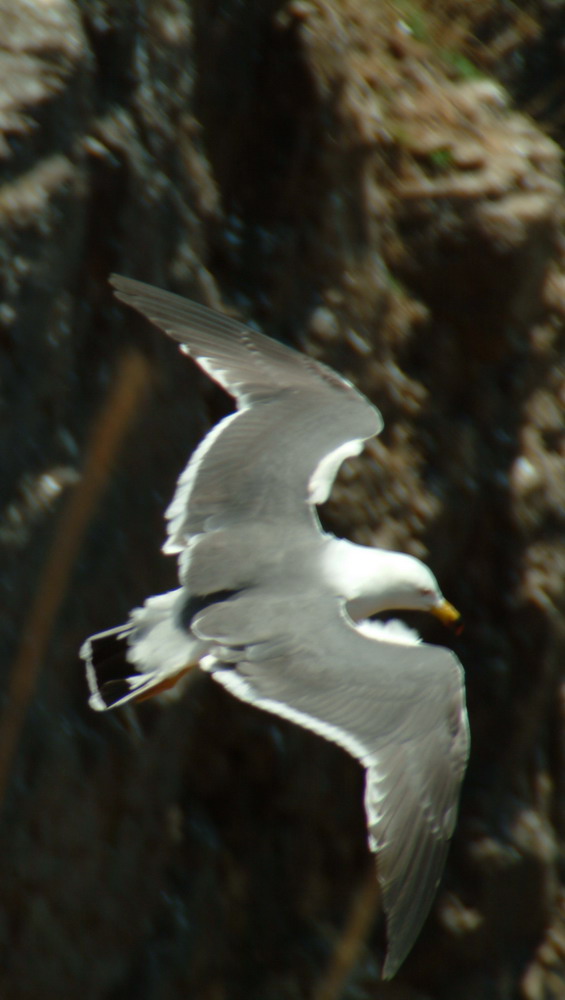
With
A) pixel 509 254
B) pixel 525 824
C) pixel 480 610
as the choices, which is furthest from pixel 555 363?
pixel 525 824

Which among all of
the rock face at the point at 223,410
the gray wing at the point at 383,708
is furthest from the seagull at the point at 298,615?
the rock face at the point at 223,410

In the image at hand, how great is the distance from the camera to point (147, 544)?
299 cm

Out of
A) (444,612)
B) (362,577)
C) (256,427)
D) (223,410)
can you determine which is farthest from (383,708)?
(223,410)

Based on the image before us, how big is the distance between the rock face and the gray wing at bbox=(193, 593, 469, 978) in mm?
680

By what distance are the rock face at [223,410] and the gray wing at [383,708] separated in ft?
2.23

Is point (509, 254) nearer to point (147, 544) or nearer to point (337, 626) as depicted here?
point (147, 544)

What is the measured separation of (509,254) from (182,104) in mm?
1209

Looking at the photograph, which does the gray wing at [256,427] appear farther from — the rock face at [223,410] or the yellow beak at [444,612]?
the yellow beak at [444,612]

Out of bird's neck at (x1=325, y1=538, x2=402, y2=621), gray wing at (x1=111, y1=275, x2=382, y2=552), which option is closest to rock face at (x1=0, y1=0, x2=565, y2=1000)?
gray wing at (x1=111, y1=275, x2=382, y2=552)

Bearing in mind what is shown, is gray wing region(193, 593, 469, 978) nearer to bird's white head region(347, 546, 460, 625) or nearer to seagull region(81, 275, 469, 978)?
seagull region(81, 275, 469, 978)

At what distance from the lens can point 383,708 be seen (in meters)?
2.16

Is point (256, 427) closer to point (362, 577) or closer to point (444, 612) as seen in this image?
point (362, 577)

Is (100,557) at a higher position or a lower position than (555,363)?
lower

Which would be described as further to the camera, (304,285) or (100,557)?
(304,285)
